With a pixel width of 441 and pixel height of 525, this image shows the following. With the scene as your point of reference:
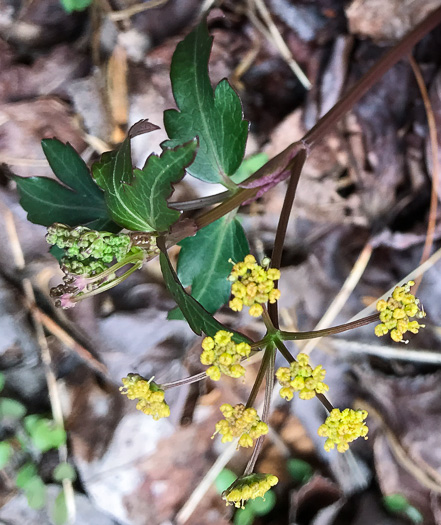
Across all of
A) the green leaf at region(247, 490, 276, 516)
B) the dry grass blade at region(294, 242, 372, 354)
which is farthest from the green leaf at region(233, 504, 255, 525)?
the dry grass blade at region(294, 242, 372, 354)

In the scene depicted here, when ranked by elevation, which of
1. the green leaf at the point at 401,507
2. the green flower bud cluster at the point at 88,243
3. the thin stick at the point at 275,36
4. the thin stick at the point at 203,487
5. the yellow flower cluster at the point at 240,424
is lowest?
the green leaf at the point at 401,507

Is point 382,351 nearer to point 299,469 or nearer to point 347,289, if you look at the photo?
point 347,289

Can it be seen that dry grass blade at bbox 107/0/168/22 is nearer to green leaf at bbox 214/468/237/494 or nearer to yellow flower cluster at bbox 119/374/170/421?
yellow flower cluster at bbox 119/374/170/421

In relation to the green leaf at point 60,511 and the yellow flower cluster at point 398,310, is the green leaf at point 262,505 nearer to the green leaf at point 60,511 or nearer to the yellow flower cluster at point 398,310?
the green leaf at point 60,511

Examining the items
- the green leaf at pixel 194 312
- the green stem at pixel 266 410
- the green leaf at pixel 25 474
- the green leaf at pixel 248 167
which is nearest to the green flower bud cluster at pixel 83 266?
the green leaf at pixel 194 312

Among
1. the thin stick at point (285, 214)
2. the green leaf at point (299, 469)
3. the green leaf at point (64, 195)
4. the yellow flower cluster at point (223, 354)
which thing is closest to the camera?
the yellow flower cluster at point (223, 354)

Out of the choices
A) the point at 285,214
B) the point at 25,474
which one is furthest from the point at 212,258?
the point at 25,474

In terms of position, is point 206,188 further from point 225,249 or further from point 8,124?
point 8,124

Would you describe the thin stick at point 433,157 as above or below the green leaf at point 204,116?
below
